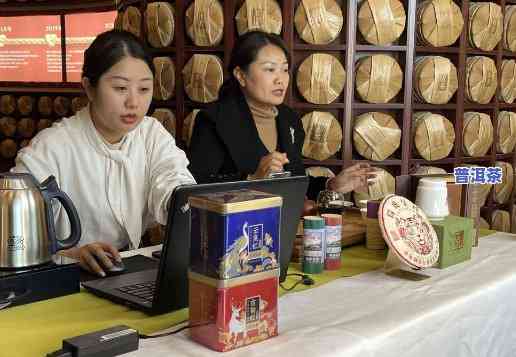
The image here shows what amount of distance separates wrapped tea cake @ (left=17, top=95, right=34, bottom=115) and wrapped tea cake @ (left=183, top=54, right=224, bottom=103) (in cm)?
481

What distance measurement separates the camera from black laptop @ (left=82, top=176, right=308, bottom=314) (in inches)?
48.1

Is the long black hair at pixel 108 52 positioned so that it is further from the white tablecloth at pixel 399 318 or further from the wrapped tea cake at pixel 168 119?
the wrapped tea cake at pixel 168 119

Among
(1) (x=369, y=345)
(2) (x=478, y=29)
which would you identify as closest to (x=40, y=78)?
(2) (x=478, y=29)

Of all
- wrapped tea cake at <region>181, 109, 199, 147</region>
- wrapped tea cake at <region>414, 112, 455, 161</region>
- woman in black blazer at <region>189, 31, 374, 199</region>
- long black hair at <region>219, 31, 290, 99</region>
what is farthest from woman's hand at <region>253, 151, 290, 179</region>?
wrapped tea cake at <region>414, 112, 455, 161</region>

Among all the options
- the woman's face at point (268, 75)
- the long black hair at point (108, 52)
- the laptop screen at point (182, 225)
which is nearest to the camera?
the laptop screen at point (182, 225)

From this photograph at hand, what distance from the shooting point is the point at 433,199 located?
1.77 meters

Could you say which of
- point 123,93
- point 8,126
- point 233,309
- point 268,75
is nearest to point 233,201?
point 233,309

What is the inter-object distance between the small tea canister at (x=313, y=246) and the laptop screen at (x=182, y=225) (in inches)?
8.4

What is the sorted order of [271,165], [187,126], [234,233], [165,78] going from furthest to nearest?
[165,78]
[187,126]
[271,165]
[234,233]

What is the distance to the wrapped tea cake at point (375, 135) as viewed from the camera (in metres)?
3.74

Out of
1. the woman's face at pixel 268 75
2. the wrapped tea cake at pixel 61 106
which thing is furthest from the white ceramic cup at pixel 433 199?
the wrapped tea cake at pixel 61 106

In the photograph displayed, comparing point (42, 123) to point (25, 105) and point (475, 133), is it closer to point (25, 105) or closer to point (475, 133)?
point (25, 105)

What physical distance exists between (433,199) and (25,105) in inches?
285

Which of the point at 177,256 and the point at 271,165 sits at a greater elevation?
the point at 271,165
